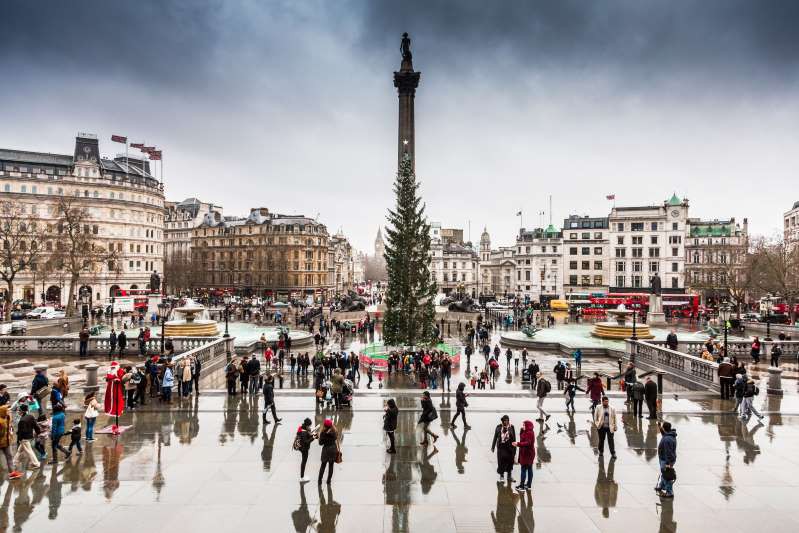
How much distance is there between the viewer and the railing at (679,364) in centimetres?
2019

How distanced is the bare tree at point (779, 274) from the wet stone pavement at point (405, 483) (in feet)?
137

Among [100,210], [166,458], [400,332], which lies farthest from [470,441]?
[100,210]

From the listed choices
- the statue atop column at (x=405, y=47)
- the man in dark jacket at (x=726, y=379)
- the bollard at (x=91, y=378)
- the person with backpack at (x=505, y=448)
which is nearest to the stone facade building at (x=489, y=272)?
the statue atop column at (x=405, y=47)

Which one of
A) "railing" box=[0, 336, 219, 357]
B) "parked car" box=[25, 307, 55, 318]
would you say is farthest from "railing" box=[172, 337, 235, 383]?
"parked car" box=[25, 307, 55, 318]

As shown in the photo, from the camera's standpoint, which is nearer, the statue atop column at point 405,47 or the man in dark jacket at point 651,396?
the man in dark jacket at point 651,396

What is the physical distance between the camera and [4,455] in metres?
10.7

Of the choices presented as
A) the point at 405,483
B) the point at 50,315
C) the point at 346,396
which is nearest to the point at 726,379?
the point at 346,396

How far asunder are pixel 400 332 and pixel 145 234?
2485 inches

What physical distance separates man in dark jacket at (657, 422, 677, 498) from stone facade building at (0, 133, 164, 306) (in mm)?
68598

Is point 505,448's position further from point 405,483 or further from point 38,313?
point 38,313

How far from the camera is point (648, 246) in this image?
80500 millimetres

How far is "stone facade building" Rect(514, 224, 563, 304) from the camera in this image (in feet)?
300

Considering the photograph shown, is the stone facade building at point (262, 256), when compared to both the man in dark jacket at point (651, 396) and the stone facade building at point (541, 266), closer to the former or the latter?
the stone facade building at point (541, 266)

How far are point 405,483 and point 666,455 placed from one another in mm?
5304
